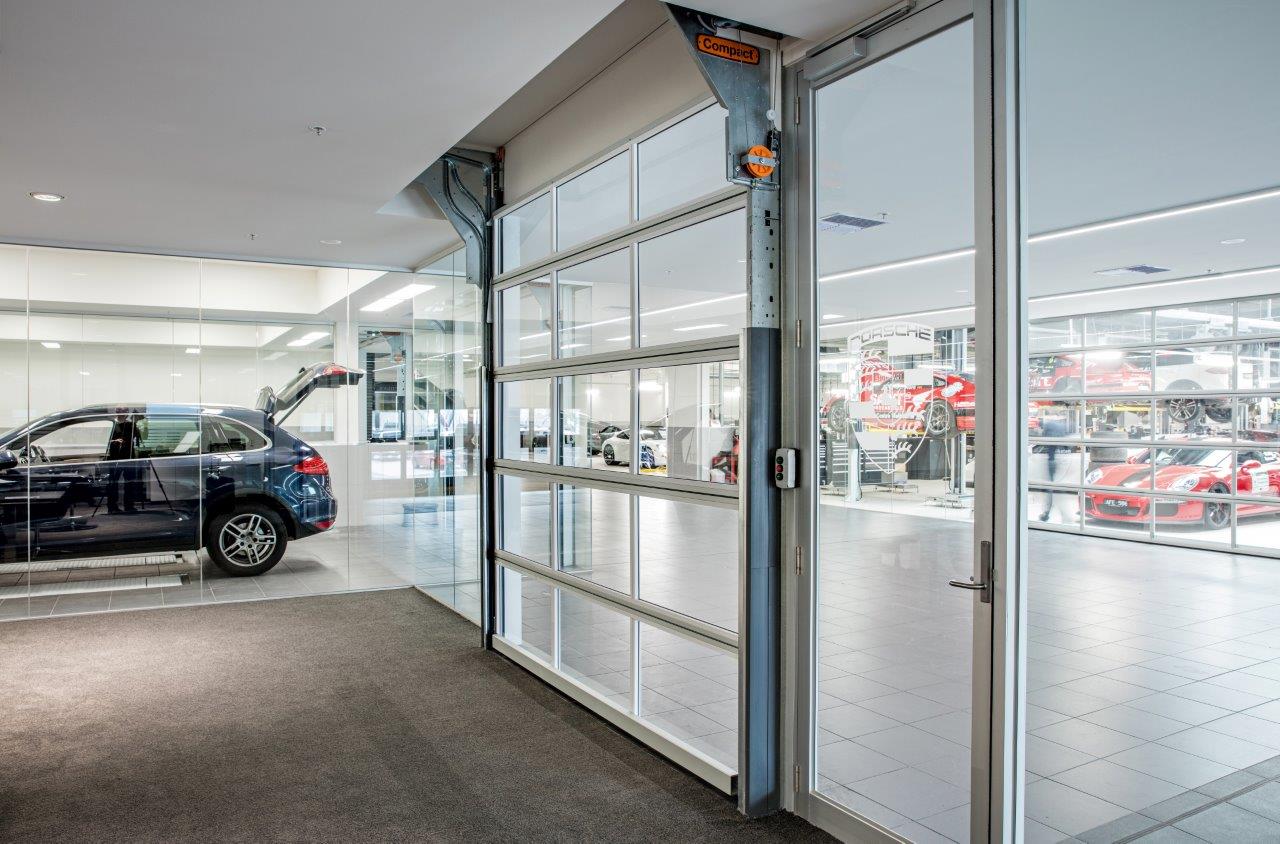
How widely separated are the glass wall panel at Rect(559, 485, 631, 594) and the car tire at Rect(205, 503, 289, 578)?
348 cm

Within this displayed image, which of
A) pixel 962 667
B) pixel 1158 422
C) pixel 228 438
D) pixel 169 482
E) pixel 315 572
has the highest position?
pixel 1158 422

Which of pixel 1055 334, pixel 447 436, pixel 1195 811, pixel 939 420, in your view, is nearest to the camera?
pixel 1055 334

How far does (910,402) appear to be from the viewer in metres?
2.80

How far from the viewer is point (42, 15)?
2840 millimetres

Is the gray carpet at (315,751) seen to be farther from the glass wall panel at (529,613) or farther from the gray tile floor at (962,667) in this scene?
the gray tile floor at (962,667)

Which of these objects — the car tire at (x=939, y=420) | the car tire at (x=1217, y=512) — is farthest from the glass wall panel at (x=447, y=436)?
the car tire at (x=1217, y=512)

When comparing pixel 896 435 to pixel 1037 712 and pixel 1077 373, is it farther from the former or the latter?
pixel 1037 712

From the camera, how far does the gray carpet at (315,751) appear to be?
3.10 m

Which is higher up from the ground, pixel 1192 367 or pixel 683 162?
pixel 683 162

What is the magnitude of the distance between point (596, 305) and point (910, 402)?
5.91 feet

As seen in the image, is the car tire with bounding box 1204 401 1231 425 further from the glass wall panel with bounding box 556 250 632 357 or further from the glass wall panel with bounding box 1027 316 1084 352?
the glass wall panel with bounding box 556 250 632 357

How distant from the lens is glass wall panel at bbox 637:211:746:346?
3254 millimetres

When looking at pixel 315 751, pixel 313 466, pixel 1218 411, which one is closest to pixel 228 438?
pixel 313 466

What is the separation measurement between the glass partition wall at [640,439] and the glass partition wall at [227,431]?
55.6 inches
